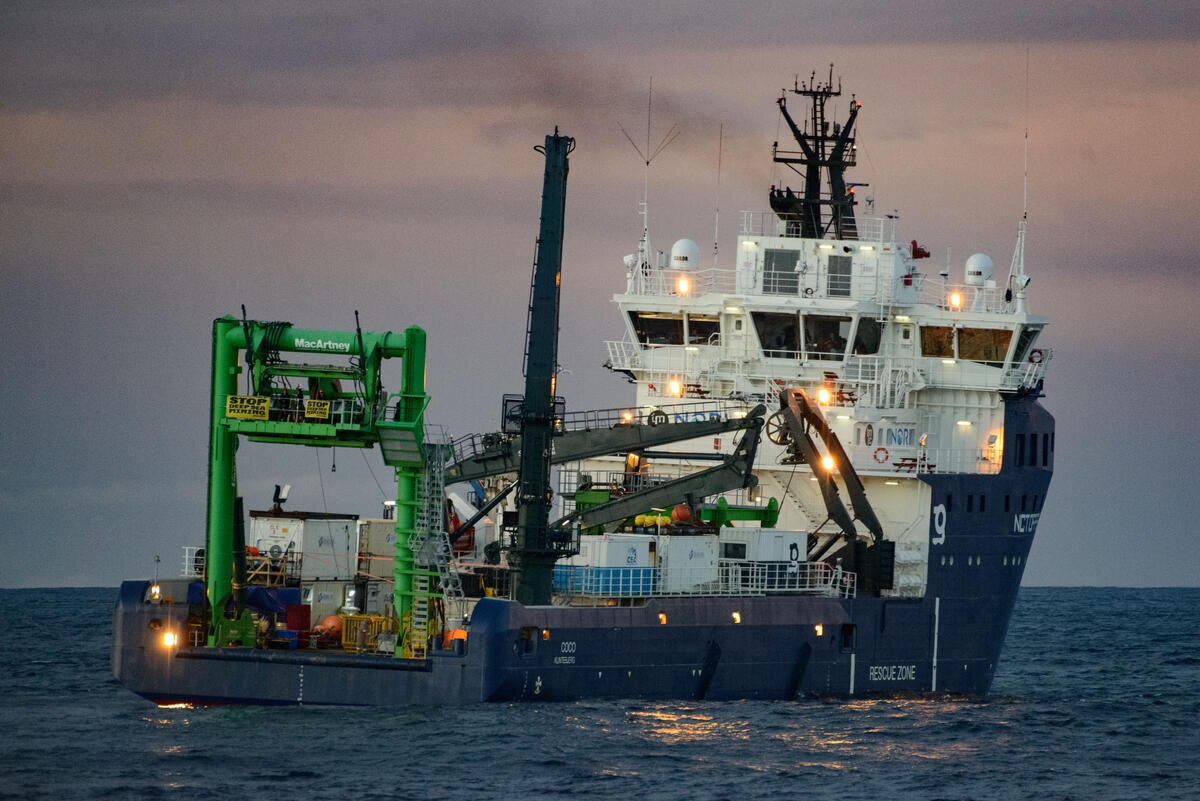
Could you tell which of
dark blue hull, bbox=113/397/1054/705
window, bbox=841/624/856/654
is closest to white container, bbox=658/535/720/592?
dark blue hull, bbox=113/397/1054/705

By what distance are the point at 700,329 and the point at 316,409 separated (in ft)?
45.4

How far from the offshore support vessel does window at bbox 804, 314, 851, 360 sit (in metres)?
0.06

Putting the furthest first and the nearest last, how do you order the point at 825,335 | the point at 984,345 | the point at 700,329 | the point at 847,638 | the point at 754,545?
the point at 700,329 → the point at 984,345 → the point at 825,335 → the point at 847,638 → the point at 754,545

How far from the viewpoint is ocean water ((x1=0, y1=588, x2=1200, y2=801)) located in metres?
35.1

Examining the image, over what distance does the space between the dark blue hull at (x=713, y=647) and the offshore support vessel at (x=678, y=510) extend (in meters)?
0.06

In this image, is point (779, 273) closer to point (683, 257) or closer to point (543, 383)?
point (683, 257)

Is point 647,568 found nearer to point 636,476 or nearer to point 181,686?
point 636,476

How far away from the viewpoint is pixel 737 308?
50.9 meters

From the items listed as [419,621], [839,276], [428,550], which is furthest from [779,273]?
[419,621]

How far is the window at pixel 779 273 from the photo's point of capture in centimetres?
5144

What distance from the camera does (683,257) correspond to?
5247 cm

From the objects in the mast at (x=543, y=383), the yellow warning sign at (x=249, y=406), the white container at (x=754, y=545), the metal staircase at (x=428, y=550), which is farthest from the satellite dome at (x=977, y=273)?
the yellow warning sign at (x=249, y=406)

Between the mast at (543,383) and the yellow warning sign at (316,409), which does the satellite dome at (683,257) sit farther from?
the yellow warning sign at (316,409)

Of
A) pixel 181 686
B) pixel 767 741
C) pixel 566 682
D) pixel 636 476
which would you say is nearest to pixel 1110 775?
pixel 767 741
